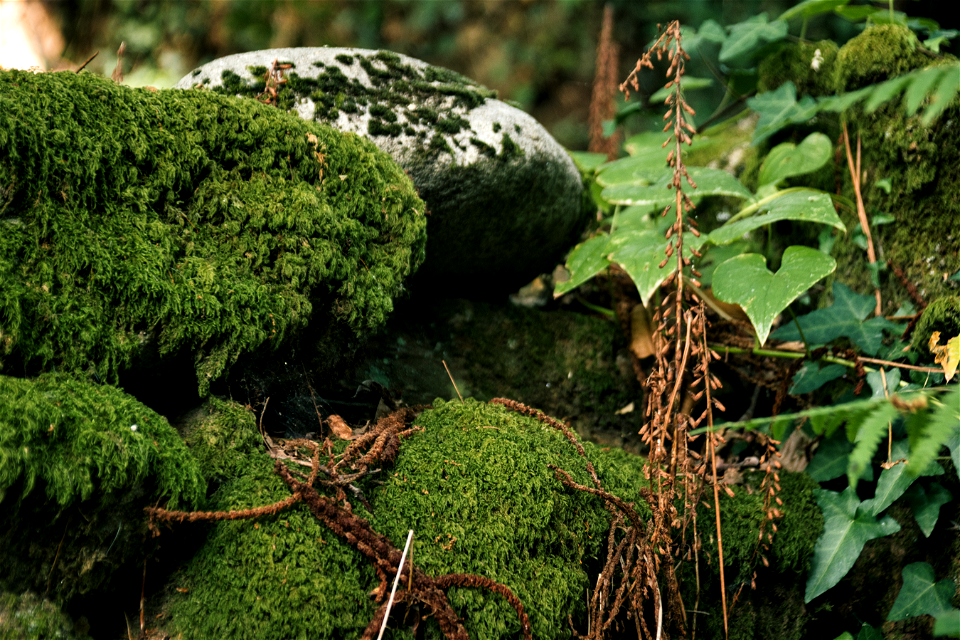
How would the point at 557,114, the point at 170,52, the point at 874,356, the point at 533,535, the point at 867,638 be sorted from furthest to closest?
the point at 170,52
the point at 557,114
the point at 874,356
the point at 867,638
the point at 533,535

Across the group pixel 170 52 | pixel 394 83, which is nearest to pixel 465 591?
pixel 394 83

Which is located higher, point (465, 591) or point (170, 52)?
point (170, 52)

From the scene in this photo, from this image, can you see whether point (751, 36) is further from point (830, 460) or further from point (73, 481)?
point (73, 481)

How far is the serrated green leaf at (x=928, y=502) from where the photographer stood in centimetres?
189

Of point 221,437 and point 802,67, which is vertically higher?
point 802,67

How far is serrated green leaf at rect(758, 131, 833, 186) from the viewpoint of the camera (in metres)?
2.57

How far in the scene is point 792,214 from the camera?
2.18 metres

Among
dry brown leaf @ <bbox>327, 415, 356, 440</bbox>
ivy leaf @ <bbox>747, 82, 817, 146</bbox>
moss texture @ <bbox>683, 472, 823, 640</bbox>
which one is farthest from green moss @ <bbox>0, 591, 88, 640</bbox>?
ivy leaf @ <bbox>747, 82, 817, 146</bbox>

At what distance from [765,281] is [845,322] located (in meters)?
0.42

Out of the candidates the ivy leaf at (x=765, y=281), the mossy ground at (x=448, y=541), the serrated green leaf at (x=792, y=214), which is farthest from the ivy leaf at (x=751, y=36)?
the mossy ground at (x=448, y=541)

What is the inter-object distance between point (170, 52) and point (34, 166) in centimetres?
886

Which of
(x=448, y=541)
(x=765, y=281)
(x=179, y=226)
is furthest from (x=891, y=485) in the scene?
(x=179, y=226)

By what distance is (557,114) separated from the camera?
7855mm

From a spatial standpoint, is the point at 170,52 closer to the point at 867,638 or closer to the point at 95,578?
the point at 95,578
